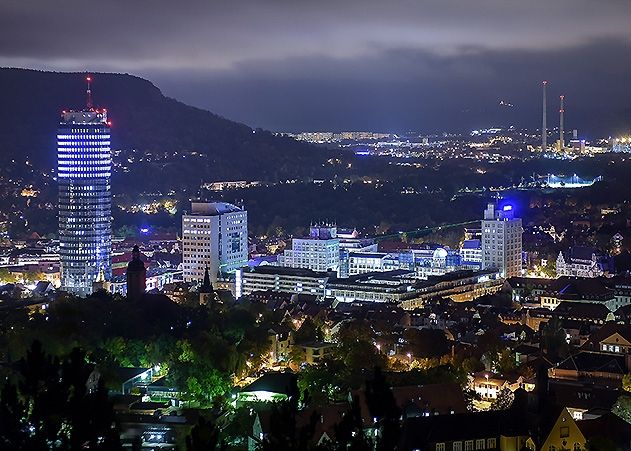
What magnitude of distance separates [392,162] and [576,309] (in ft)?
196

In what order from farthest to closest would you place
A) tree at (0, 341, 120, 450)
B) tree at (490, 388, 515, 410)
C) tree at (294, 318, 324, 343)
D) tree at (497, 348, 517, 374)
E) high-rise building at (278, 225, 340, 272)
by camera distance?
1. high-rise building at (278, 225, 340, 272)
2. tree at (294, 318, 324, 343)
3. tree at (497, 348, 517, 374)
4. tree at (490, 388, 515, 410)
5. tree at (0, 341, 120, 450)

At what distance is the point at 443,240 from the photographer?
52.2 metres

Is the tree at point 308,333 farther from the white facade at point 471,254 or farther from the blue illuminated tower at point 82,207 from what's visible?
the white facade at point 471,254

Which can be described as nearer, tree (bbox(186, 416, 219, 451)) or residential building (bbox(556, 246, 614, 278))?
tree (bbox(186, 416, 219, 451))

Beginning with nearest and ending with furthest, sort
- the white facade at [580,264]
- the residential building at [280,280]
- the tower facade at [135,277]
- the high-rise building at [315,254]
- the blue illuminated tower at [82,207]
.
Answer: the tower facade at [135,277], the residential building at [280,280], the blue illuminated tower at [82,207], the white facade at [580,264], the high-rise building at [315,254]

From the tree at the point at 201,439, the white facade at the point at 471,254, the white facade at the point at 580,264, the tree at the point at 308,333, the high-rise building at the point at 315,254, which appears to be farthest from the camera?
the white facade at the point at 471,254

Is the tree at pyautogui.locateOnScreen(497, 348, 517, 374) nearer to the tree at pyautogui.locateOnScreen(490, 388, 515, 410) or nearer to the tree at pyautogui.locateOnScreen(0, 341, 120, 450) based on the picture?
the tree at pyautogui.locateOnScreen(490, 388, 515, 410)

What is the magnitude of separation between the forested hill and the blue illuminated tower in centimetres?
2845

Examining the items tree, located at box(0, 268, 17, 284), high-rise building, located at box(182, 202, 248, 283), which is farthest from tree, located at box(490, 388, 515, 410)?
tree, located at box(0, 268, 17, 284)

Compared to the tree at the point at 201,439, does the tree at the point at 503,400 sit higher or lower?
lower

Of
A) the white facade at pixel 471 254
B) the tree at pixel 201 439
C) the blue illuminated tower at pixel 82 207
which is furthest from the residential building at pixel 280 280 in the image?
the tree at pixel 201 439

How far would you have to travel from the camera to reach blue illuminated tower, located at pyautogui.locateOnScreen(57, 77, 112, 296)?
4047 centimetres

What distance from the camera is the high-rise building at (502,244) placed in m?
41.2

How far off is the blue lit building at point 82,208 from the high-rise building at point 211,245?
286 centimetres
